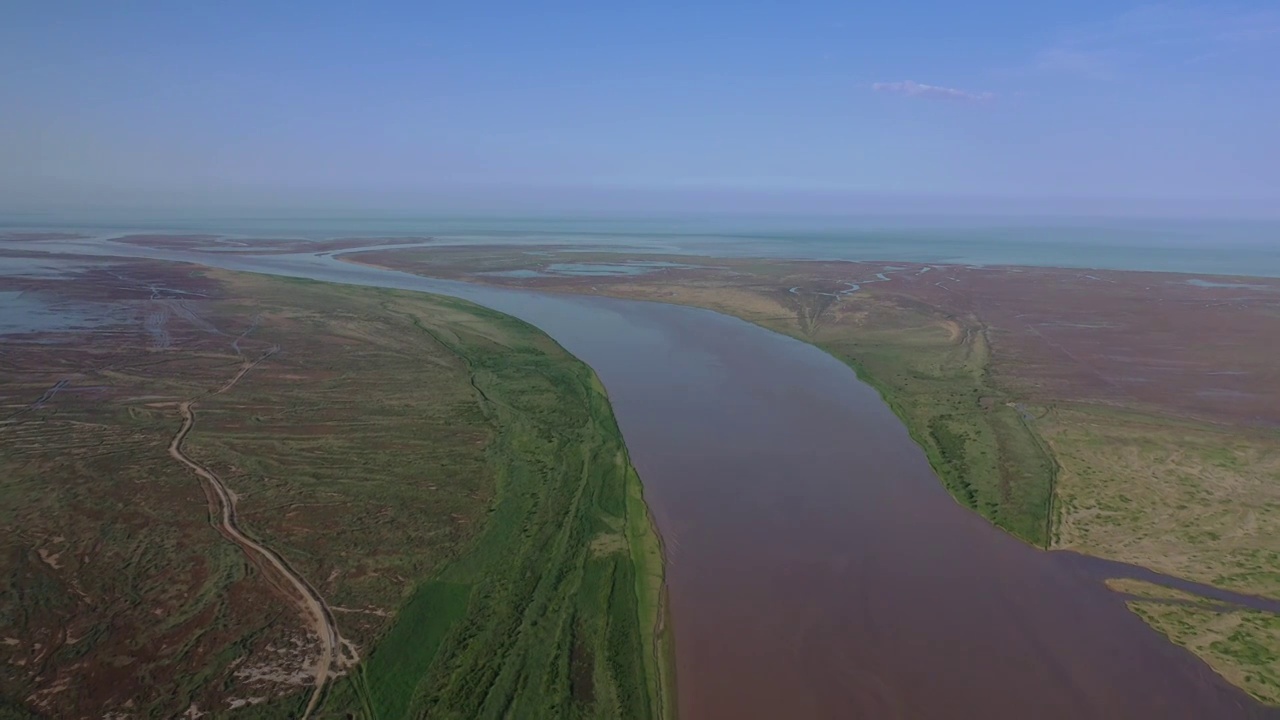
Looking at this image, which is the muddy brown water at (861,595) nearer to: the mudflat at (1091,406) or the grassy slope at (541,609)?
the mudflat at (1091,406)

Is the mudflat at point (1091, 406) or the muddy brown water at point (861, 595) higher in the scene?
the mudflat at point (1091, 406)

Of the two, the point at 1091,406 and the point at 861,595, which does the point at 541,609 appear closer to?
the point at 861,595

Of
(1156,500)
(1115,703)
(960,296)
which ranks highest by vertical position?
(960,296)

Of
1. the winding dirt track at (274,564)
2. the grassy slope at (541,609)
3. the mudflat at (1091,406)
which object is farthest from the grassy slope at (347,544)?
the mudflat at (1091,406)

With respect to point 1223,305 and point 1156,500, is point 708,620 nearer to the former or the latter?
point 1156,500

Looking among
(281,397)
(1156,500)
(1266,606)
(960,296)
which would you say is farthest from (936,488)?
(960,296)

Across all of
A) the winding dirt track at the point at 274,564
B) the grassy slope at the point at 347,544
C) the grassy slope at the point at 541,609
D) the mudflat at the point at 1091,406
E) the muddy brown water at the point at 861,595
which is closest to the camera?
the grassy slope at the point at 541,609

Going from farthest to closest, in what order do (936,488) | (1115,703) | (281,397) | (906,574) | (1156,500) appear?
(281,397)
(936,488)
(1156,500)
(906,574)
(1115,703)
